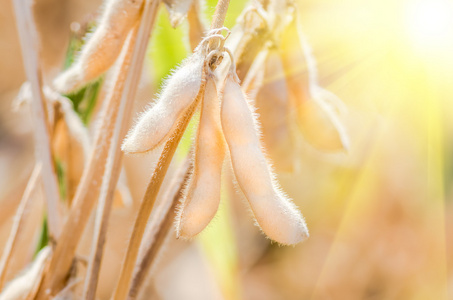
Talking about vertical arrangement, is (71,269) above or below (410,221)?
above

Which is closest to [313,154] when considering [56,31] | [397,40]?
[397,40]

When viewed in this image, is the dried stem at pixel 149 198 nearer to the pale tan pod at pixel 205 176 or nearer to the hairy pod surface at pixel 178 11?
the pale tan pod at pixel 205 176

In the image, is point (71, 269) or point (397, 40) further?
point (397, 40)

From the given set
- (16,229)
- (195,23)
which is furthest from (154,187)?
(16,229)

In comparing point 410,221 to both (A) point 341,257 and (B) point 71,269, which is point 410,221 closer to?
(A) point 341,257

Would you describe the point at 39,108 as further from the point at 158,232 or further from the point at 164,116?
the point at 164,116
